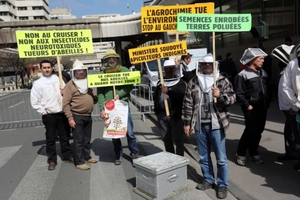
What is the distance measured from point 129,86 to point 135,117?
5418 millimetres

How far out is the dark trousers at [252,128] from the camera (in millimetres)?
5098

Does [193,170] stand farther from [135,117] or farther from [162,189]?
[135,117]

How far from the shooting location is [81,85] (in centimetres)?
540

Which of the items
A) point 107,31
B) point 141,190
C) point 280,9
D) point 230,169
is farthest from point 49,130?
point 107,31

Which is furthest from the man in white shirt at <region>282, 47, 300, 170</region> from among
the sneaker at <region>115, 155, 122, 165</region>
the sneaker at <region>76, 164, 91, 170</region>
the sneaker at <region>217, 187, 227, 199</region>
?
the sneaker at <region>76, 164, 91, 170</region>

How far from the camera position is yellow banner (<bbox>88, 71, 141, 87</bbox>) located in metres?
5.29

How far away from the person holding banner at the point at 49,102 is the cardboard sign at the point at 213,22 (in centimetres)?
267

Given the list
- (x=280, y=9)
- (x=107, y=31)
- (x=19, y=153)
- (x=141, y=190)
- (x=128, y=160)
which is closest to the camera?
(x=141, y=190)

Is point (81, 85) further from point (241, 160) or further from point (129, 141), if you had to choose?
point (241, 160)

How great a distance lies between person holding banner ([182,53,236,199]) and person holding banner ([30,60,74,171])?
2.65m

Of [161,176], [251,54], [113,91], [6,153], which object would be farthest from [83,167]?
[251,54]

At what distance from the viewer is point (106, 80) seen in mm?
5324

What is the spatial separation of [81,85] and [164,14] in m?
2.00

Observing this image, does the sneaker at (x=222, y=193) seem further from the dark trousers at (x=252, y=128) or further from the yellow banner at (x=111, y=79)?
the yellow banner at (x=111, y=79)
